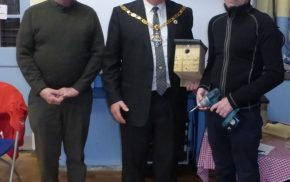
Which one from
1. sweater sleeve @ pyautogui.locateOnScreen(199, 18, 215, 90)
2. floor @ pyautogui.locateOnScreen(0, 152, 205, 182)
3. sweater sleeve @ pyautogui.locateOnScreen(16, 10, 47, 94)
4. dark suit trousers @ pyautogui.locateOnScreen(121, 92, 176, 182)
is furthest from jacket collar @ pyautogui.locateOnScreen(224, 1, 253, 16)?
floor @ pyautogui.locateOnScreen(0, 152, 205, 182)

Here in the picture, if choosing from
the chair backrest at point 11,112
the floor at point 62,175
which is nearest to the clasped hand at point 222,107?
the chair backrest at point 11,112

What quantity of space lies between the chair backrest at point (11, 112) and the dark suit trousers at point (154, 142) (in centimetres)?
61

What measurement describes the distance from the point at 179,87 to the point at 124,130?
367 millimetres

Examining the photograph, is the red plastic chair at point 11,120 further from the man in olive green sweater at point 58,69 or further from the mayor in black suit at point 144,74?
the mayor in black suit at point 144,74

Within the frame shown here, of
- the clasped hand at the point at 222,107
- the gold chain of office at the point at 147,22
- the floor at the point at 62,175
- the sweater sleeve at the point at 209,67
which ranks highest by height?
the gold chain of office at the point at 147,22

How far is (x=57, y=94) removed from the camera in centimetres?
209

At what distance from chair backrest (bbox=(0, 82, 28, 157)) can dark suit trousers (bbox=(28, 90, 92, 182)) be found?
11 centimetres

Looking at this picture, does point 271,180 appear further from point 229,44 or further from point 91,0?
point 91,0

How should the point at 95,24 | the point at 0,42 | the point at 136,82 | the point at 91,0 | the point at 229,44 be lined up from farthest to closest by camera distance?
the point at 0,42 < the point at 91,0 < the point at 95,24 < the point at 136,82 < the point at 229,44

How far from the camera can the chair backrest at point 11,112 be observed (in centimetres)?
226

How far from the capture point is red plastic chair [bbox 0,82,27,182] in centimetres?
224

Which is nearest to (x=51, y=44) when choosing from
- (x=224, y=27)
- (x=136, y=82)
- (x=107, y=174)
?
(x=136, y=82)

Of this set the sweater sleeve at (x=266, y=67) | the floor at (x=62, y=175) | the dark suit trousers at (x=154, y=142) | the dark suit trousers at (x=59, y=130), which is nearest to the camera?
the sweater sleeve at (x=266, y=67)

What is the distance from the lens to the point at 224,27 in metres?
1.83
